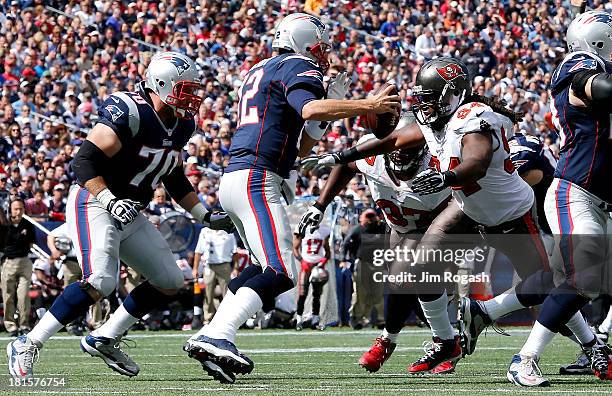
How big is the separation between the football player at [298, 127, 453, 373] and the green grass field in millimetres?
379

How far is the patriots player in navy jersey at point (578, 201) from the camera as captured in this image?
19.5ft

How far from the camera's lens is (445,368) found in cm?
705

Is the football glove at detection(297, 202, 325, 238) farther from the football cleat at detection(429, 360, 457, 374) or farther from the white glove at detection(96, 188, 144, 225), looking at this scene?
the football cleat at detection(429, 360, 457, 374)

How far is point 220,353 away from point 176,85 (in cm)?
164

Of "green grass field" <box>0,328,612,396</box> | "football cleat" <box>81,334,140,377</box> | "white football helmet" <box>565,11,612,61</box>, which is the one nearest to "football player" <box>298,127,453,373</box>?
"green grass field" <box>0,328,612,396</box>

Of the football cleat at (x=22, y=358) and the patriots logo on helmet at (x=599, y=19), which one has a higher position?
the patriots logo on helmet at (x=599, y=19)

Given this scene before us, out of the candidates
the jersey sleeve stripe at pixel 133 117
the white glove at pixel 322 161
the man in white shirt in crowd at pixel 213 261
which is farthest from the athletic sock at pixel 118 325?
the man in white shirt in crowd at pixel 213 261

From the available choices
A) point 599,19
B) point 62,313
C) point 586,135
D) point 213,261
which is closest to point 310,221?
point 62,313

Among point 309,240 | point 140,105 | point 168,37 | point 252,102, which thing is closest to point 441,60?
point 252,102

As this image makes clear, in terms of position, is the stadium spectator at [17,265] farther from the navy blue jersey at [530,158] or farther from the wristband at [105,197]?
the wristband at [105,197]

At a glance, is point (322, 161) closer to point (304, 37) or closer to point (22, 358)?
point (304, 37)

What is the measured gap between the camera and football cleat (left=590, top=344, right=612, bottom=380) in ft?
20.7

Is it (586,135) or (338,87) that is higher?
(338,87)

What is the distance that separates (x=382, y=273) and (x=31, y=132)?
5.40 m
